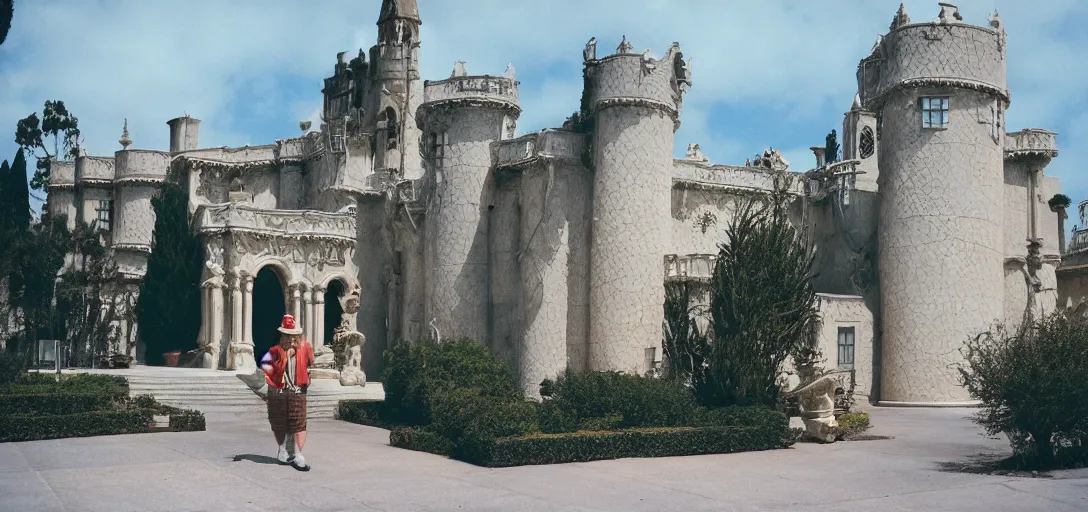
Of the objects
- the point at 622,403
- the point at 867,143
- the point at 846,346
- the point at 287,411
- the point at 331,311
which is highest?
the point at 867,143

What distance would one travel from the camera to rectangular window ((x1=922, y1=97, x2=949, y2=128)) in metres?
36.0

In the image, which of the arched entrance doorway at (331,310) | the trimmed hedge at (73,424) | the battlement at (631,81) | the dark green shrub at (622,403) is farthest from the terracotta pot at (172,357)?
the dark green shrub at (622,403)

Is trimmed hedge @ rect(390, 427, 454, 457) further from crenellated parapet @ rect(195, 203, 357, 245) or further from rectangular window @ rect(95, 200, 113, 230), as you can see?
rectangular window @ rect(95, 200, 113, 230)

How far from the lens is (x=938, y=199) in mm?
35781

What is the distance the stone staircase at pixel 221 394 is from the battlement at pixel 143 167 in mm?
17456

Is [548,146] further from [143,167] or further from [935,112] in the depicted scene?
[143,167]

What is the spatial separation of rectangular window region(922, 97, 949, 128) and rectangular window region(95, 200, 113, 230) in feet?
111

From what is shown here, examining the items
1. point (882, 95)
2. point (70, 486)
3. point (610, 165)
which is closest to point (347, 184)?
point (610, 165)

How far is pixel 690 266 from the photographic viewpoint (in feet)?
114

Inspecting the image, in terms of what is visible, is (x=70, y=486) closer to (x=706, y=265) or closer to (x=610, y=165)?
(x=610, y=165)

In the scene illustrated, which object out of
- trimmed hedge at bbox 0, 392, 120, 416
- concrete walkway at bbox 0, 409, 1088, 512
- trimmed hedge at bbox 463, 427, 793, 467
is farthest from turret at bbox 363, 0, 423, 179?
trimmed hedge at bbox 463, 427, 793, 467

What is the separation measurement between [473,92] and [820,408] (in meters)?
15.9

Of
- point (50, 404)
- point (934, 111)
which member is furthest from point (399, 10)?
point (50, 404)

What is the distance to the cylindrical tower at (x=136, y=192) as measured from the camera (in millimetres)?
47156
